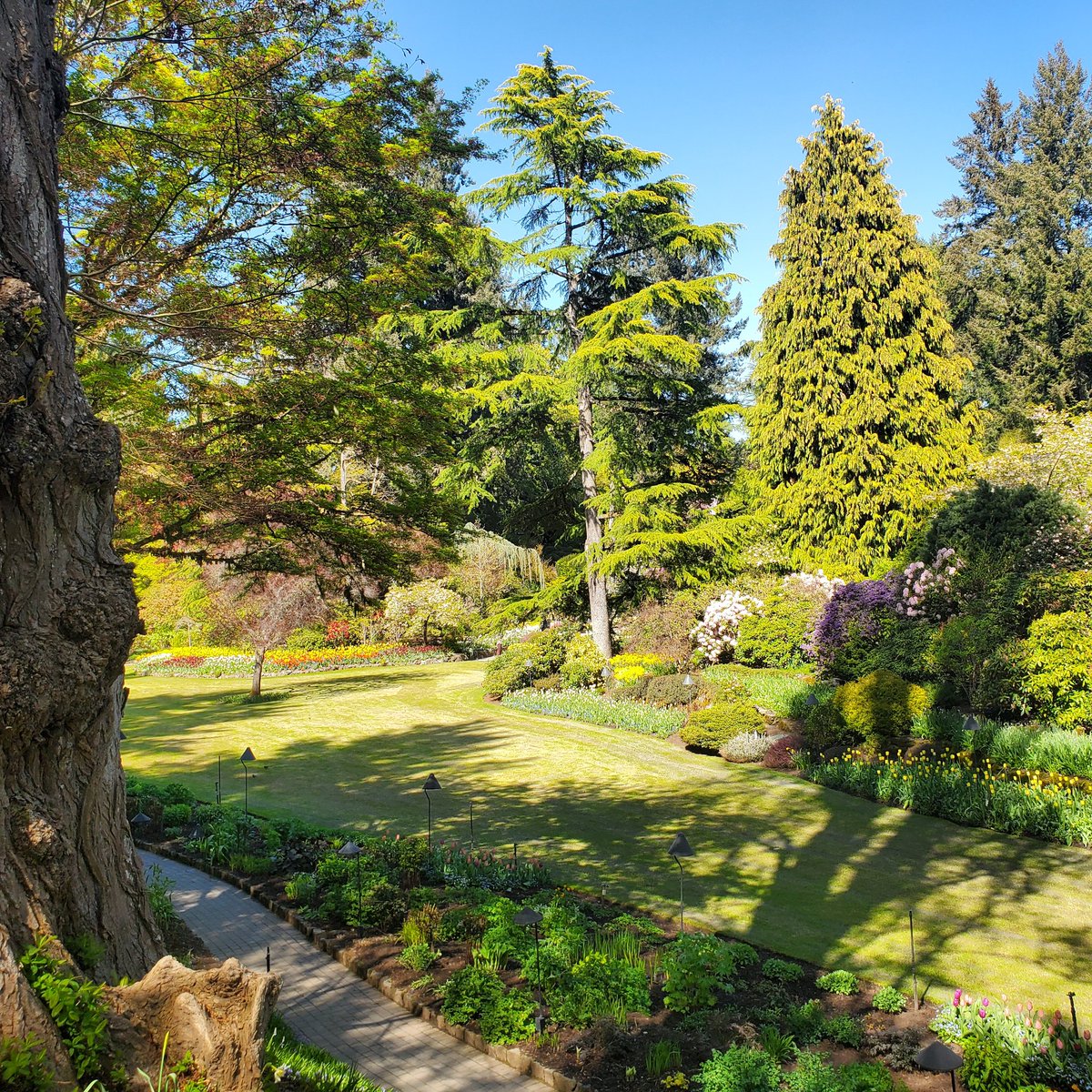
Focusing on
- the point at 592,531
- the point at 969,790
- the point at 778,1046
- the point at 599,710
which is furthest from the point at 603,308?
the point at 778,1046

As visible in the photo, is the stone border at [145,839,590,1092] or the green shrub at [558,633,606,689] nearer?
the stone border at [145,839,590,1092]

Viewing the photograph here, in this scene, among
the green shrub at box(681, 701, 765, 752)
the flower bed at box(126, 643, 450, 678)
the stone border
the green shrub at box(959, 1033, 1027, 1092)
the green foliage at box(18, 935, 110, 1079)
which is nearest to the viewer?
the green foliage at box(18, 935, 110, 1079)

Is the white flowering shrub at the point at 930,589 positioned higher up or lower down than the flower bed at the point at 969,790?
higher up

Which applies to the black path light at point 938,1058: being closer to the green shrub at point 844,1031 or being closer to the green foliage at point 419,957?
the green shrub at point 844,1031

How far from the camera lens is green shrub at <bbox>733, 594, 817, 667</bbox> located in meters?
19.5

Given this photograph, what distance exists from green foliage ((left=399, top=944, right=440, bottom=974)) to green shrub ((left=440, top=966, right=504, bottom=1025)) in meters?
0.49

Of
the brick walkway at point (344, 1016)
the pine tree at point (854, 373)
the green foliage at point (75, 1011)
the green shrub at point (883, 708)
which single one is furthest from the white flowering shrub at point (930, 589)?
the green foliage at point (75, 1011)

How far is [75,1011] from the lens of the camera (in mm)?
3496

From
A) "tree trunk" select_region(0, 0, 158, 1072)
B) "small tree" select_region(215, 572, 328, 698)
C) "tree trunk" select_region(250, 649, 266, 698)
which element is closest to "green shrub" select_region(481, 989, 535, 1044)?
"tree trunk" select_region(0, 0, 158, 1072)

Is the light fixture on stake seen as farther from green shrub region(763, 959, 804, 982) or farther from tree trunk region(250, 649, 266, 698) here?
tree trunk region(250, 649, 266, 698)

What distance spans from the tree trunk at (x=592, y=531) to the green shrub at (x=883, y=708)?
861 centimetres

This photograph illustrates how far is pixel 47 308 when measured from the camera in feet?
15.2

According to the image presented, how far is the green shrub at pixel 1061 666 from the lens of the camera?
12570 mm

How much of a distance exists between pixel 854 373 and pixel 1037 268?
1357cm
